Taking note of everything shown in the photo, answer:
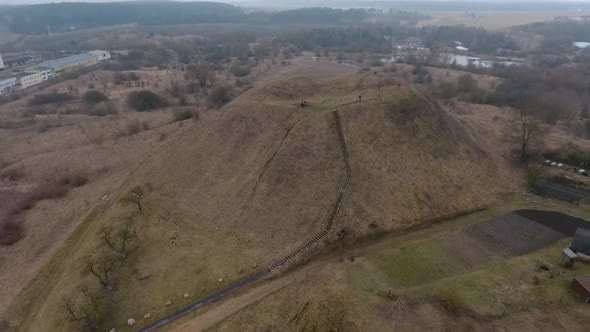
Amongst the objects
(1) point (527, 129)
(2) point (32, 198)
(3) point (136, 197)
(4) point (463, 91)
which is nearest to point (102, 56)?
(2) point (32, 198)

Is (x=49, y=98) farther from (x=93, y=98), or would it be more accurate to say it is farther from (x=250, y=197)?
(x=250, y=197)

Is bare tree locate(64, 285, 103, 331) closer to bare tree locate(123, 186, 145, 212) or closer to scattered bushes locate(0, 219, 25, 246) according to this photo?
bare tree locate(123, 186, 145, 212)

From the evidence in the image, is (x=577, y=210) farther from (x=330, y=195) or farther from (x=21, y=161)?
(x=21, y=161)

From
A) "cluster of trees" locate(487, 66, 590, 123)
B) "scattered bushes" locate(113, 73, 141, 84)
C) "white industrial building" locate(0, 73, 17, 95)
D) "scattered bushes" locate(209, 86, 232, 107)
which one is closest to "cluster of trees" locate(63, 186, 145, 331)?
"scattered bushes" locate(209, 86, 232, 107)

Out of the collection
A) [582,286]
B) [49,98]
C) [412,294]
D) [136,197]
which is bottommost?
[49,98]

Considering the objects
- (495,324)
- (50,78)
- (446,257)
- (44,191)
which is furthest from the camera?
(50,78)

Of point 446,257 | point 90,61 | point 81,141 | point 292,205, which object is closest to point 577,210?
point 446,257

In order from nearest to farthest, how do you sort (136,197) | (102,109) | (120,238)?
1. (120,238)
2. (136,197)
3. (102,109)

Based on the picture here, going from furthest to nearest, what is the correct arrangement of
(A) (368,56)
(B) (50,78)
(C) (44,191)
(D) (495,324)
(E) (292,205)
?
1. (A) (368,56)
2. (B) (50,78)
3. (C) (44,191)
4. (E) (292,205)
5. (D) (495,324)
